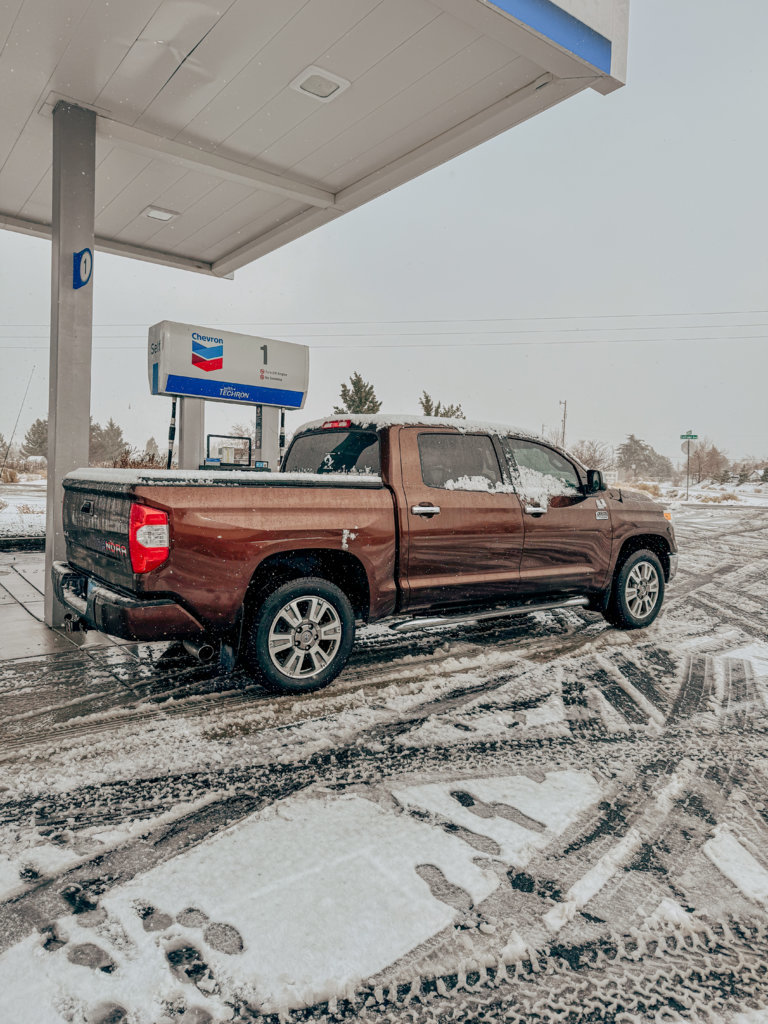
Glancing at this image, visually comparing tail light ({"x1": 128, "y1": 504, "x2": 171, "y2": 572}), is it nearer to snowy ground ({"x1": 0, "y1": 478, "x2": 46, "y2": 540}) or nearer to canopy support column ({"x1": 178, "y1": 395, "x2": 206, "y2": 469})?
canopy support column ({"x1": 178, "y1": 395, "x2": 206, "y2": 469})

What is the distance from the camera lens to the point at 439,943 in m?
2.03

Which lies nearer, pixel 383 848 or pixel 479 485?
pixel 383 848

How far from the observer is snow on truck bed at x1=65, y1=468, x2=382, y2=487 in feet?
12.6

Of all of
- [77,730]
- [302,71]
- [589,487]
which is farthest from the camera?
[589,487]

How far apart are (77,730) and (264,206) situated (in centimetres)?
688

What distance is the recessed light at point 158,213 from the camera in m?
8.31

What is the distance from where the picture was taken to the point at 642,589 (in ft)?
21.1

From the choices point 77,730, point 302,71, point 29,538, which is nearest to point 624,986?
point 77,730

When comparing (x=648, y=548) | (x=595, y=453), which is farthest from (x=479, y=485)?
(x=595, y=453)

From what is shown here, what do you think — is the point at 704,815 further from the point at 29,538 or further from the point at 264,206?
the point at 29,538

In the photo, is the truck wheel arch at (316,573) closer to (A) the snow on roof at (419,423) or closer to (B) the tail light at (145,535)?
(B) the tail light at (145,535)

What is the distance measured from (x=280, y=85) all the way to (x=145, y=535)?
4.41 meters

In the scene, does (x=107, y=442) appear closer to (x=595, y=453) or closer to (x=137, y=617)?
(x=595, y=453)

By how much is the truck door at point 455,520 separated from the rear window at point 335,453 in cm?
26
